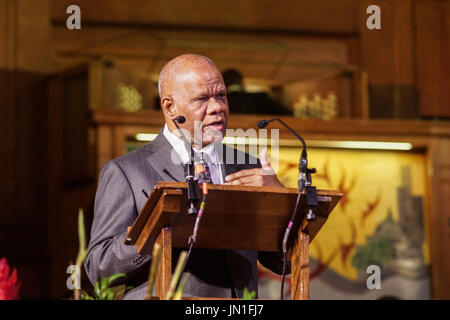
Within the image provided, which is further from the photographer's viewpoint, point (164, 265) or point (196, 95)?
point (196, 95)

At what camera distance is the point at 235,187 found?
234 cm

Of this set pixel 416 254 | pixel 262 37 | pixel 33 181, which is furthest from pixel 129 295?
pixel 262 37

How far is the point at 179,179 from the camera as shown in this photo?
2.83 meters

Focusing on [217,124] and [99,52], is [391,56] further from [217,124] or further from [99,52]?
[217,124]

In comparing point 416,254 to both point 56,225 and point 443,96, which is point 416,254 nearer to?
point 443,96

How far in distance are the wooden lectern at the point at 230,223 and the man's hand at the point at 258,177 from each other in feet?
0.34

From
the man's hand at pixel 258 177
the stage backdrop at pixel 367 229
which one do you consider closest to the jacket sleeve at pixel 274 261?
the man's hand at pixel 258 177

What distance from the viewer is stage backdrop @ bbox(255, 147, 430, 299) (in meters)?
6.29

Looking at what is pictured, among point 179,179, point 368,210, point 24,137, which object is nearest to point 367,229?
point 368,210

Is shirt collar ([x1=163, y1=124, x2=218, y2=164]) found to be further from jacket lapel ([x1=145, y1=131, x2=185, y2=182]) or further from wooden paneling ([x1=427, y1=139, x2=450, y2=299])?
wooden paneling ([x1=427, y1=139, x2=450, y2=299])

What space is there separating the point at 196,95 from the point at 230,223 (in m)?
0.65

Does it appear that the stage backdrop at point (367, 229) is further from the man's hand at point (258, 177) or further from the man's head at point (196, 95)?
the man's hand at point (258, 177)

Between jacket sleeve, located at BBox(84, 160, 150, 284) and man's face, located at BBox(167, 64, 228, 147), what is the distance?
0.30 metres

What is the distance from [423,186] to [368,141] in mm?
527
